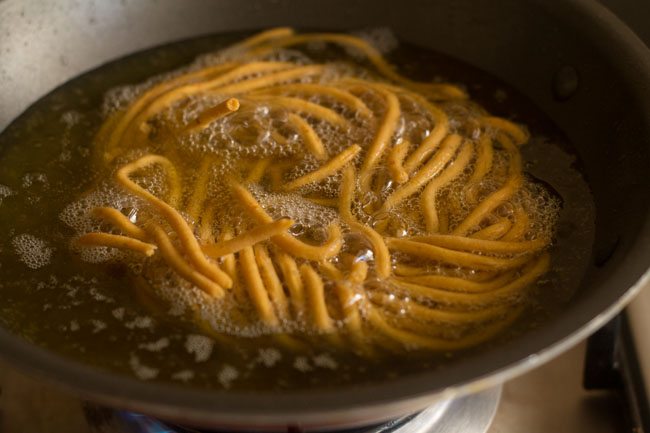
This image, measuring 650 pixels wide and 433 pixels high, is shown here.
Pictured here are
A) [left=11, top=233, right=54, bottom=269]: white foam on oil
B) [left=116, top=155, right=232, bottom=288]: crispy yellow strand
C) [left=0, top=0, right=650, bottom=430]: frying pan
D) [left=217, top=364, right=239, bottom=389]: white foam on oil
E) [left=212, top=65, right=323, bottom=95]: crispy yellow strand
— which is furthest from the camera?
[left=212, top=65, right=323, bottom=95]: crispy yellow strand

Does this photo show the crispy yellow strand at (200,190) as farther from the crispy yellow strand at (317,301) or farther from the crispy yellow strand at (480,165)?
the crispy yellow strand at (480,165)

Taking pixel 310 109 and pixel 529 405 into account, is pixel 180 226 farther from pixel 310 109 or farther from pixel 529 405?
pixel 529 405

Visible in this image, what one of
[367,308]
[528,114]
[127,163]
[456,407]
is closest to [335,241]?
[367,308]

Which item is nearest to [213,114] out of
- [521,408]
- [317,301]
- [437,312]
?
[317,301]

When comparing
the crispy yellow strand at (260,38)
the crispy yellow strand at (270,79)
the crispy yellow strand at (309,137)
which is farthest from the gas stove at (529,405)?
the crispy yellow strand at (260,38)

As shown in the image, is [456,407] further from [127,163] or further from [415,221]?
[127,163]

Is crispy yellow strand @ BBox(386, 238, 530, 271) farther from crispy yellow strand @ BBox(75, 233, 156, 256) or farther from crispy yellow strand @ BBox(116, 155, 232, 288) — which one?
crispy yellow strand @ BBox(75, 233, 156, 256)

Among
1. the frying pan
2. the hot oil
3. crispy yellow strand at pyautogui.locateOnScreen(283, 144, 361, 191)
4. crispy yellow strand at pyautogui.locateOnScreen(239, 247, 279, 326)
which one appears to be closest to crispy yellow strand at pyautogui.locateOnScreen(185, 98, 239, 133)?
the hot oil
